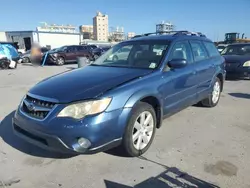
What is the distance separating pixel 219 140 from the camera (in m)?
3.98

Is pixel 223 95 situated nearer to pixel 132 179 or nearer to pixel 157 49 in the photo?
pixel 157 49

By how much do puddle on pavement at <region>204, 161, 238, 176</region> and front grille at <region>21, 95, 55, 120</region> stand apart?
82.7 inches

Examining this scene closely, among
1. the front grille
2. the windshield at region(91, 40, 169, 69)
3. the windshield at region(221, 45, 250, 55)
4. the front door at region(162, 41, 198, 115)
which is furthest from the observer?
the windshield at region(221, 45, 250, 55)

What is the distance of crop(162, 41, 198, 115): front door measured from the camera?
12.9 ft

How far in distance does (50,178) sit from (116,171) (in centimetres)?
80

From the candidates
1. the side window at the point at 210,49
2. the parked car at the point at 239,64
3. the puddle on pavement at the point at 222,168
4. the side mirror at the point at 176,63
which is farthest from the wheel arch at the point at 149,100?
the parked car at the point at 239,64

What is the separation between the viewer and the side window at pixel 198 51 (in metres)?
4.82

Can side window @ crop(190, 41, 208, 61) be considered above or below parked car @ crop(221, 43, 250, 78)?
above

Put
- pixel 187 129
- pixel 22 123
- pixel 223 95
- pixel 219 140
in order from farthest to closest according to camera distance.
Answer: pixel 223 95 → pixel 187 129 → pixel 219 140 → pixel 22 123

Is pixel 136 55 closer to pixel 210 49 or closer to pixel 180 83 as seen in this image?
pixel 180 83

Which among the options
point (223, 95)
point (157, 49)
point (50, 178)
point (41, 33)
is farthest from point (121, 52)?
point (41, 33)

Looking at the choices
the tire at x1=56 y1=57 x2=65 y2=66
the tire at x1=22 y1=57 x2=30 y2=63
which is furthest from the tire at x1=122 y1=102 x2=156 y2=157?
the tire at x1=22 y1=57 x2=30 y2=63

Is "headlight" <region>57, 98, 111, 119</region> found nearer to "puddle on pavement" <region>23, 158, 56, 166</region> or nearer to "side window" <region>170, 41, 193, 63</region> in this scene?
"puddle on pavement" <region>23, 158, 56, 166</region>

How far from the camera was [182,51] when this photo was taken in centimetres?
445
